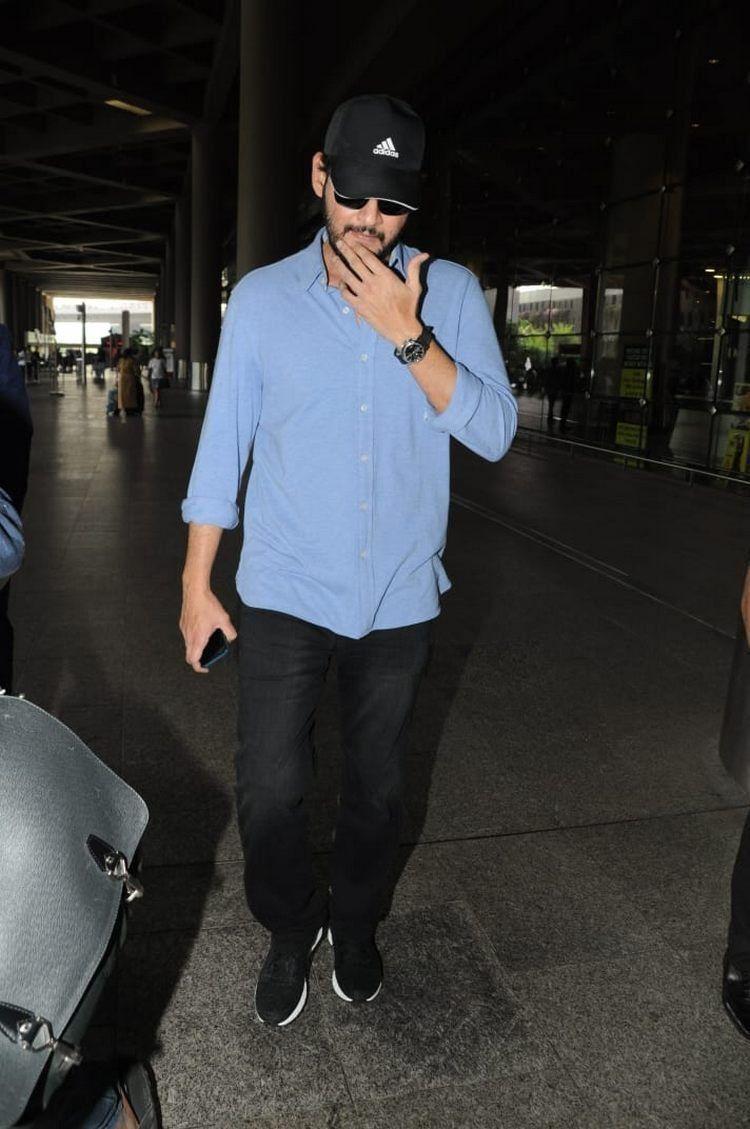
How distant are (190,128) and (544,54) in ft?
68.7

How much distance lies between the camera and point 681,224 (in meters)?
15.7

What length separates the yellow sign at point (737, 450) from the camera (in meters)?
13.4

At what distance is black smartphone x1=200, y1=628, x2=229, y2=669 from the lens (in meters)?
2.26

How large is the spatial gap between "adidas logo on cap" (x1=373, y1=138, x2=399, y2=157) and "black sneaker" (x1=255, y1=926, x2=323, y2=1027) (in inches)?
73.5

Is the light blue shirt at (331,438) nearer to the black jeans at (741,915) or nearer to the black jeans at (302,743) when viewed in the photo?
the black jeans at (302,743)

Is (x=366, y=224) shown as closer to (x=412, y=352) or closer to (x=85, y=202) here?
(x=412, y=352)

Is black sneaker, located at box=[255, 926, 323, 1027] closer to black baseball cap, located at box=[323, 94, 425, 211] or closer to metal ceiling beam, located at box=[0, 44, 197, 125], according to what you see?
black baseball cap, located at box=[323, 94, 425, 211]

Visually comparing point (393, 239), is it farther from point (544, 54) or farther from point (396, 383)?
point (544, 54)

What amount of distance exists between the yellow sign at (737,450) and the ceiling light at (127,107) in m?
26.4

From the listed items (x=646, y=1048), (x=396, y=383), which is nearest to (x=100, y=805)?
(x=396, y=383)

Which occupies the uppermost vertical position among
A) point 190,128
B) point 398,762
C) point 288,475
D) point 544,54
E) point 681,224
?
point 190,128

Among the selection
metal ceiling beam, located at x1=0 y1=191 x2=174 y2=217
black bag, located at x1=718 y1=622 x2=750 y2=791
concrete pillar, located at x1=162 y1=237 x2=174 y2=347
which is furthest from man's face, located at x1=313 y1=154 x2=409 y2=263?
concrete pillar, located at x1=162 y1=237 x2=174 y2=347

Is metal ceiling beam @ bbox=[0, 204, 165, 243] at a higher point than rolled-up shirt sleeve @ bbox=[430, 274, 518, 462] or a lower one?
higher

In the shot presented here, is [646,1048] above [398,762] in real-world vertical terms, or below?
below
